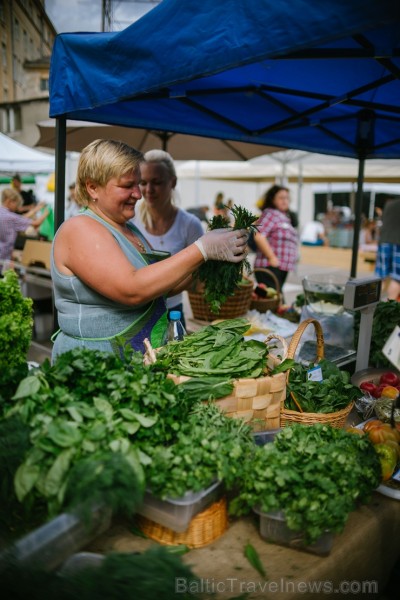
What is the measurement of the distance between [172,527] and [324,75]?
2.50 metres

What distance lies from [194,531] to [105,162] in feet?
4.37

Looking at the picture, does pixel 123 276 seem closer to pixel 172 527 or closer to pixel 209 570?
pixel 172 527

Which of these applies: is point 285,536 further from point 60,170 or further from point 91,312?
point 60,170

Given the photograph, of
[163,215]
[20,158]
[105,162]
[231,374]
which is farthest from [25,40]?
[20,158]

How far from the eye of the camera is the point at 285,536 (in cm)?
135

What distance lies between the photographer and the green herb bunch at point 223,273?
217 centimetres

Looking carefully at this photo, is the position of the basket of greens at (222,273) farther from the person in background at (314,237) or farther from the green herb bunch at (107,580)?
the person in background at (314,237)

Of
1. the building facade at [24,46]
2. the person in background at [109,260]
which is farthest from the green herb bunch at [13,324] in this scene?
the building facade at [24,46]

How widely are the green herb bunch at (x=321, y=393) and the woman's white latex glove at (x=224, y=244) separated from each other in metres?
0.58

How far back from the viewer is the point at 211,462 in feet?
4.21

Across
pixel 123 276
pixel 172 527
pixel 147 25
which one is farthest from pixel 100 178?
pixel 172 527

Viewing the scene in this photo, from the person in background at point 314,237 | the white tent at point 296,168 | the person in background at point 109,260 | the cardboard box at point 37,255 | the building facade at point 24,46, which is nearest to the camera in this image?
the person in background at point 109,260

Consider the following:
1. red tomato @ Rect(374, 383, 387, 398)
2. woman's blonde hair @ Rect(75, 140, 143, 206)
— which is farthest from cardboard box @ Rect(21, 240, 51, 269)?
red tomato @ Rect(374, 383, 387, 398)

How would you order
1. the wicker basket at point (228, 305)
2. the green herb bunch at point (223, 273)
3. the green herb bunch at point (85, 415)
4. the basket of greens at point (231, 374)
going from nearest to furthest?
the green herb bunch at point (85, 415), the basket of greens at point (231, 374), the green herb bunch at point (223, 273), the wicker basket at point (228, 305)
